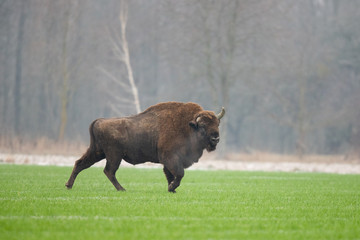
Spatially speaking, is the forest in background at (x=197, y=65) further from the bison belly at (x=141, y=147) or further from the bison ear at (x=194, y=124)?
the bison ear at (x=194, y=124)

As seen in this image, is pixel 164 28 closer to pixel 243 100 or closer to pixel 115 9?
pixel 115 9

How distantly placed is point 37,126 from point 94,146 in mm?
46313

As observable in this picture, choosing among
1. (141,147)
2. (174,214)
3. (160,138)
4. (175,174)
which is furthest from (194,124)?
(174,214)

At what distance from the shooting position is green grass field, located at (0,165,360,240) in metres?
7.75

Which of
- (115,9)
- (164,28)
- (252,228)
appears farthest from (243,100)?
(252,228)

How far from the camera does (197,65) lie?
43000 millimetres

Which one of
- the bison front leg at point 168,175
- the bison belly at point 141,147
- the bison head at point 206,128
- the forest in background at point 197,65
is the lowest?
the forest in background at point 197,65

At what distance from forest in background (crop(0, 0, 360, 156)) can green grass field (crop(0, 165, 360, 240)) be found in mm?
23253

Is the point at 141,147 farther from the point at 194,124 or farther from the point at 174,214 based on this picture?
the point at 174,214

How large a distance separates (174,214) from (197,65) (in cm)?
3391

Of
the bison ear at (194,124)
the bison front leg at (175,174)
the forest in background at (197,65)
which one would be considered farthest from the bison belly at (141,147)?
the forest in background at (197,65)

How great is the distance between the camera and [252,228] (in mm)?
8328

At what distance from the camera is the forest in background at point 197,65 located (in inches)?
1590

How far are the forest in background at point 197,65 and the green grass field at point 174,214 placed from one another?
A: 23.3 metres
